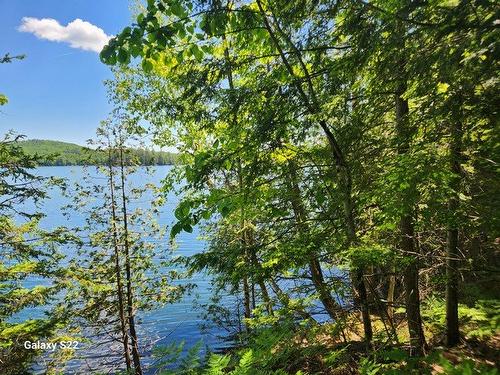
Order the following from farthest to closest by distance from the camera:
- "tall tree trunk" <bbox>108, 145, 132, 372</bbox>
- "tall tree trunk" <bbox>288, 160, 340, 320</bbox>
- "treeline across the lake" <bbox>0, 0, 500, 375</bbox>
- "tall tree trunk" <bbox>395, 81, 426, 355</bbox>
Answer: "tall tree trunk" <bbox>108, 145, 132, 372</bbox> → "tall tree trunk" <bbox>395, 81, 426, 355</bbox> → "tall tree trunk" <bbox>288, 160, 340, 320</bbox> → "treeline across the lake" <bbox>0, 0, 500, 375</bbox>

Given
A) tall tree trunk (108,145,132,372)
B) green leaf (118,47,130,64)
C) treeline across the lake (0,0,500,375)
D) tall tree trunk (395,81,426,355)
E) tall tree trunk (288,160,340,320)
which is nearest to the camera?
green leaf (118,47,130,64)

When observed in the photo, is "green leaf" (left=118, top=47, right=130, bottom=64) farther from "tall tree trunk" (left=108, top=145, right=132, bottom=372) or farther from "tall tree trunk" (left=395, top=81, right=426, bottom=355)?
"tall tree trunk" (left=108, top=145, right=132, bottom=372)

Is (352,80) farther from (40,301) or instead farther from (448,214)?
(40,301)

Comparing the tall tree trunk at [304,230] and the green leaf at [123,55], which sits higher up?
the green leaf at [123,55]

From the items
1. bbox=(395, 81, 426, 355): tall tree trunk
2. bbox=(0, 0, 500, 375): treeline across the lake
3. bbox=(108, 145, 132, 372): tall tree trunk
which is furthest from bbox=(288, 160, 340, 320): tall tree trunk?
bbox=(108, 145, 132, 372): tall tree trunk

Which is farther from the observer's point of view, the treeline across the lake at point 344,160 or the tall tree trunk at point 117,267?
the tall tree trunk at point 117,267

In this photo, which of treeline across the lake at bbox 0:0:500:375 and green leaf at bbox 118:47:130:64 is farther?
treeline across the lake at bbox 0:0:500:375

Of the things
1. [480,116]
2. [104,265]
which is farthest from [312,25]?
[104,265]

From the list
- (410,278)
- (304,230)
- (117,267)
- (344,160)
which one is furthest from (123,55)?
(117,267)

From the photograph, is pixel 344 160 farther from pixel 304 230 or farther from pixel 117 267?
pixel 117 267

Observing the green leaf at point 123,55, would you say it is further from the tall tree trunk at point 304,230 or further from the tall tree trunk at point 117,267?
the tall tree trunk at point 117,267

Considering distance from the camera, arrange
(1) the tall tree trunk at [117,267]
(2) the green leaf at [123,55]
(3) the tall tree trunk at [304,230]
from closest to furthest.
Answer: (2) the green leaf at [123,55], (3) the tall tree trunk at [304,230], (1) the tall tree trunk at [117,267]

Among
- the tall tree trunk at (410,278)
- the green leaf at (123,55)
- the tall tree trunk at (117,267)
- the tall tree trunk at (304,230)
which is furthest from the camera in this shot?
the tall tree trunk at (117,267)

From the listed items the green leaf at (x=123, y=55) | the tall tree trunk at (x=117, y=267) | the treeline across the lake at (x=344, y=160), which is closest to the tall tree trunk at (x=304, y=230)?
the treeline across the lake at (x=344, y=160)
